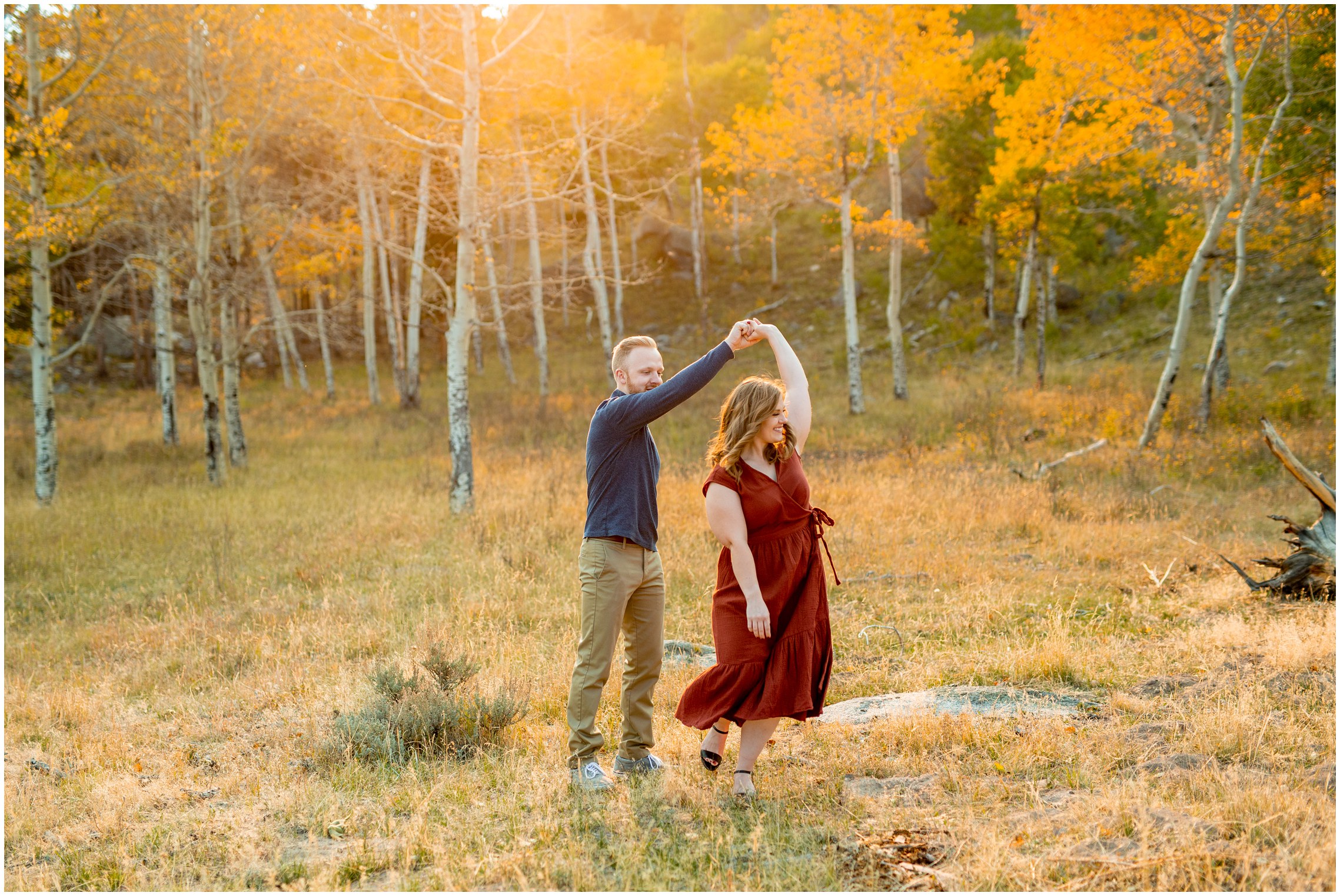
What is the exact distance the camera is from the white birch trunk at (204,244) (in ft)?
46.3

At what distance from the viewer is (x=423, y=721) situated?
4.69 m

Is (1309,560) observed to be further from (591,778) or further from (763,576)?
(591,778)

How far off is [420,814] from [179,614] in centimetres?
481

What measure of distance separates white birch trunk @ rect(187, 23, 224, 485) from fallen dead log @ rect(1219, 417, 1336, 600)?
14145 millimetres

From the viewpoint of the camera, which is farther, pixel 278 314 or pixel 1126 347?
pixel 1126 347

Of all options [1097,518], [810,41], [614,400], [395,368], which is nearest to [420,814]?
[614,400]

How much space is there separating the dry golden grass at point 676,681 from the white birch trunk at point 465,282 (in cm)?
67

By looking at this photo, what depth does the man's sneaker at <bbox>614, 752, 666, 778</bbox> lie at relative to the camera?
4.16 meters

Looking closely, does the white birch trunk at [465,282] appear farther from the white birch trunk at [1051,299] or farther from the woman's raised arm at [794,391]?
the white birch trunk at [1051,299]

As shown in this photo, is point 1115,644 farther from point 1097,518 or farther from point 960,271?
point 960,271

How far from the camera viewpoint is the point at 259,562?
357 inches

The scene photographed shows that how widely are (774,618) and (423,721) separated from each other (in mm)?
2157

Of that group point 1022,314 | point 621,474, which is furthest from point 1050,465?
point 1022,314

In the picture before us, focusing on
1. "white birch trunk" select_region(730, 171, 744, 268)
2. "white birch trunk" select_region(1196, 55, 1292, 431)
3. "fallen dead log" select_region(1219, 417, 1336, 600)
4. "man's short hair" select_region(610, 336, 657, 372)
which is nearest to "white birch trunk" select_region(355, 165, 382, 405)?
"man's short hair" select_region(610, 336, 657, 372)
